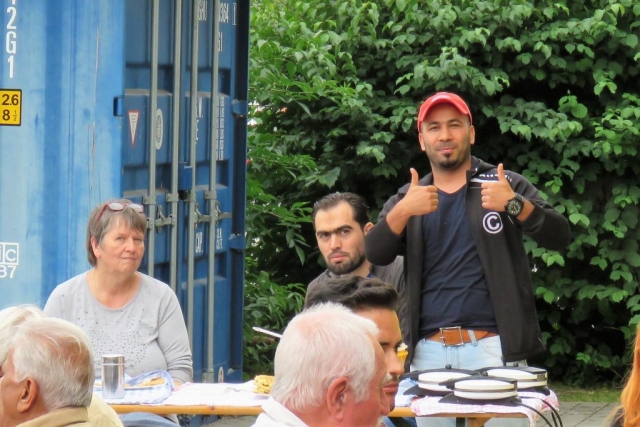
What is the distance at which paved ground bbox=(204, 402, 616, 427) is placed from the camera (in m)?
7.70

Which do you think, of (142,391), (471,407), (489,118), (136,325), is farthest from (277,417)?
(489,118)

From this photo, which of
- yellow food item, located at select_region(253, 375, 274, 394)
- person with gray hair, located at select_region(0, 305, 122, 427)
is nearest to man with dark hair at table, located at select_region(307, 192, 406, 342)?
yellow food item, located at select_region(253, 375, 274, 394)

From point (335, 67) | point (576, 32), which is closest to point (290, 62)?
point (335, 67)

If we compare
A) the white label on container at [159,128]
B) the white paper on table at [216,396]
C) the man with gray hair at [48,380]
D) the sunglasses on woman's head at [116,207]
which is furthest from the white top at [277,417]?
the white label on container at [159,128]

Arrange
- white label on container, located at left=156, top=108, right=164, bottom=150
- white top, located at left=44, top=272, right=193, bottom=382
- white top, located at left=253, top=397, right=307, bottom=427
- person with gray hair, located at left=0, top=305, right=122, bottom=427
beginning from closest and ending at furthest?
1. white top, located at left=253, top=397, right=307, bottom=427
2. person with gray hair, located at left=0, top=305, right=122, bottom=427
3. white top, located at left=44, top=272, right=193, bottom=382
4. white label on container, located at left=156, top=108, right=164, bottom=150

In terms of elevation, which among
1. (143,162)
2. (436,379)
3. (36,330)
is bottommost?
(436,379)

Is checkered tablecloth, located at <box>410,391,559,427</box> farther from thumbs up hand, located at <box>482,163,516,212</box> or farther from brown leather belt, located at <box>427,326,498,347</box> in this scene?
thumbs up hand, located at <box>482,163,516,212</box>

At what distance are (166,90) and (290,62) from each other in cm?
228

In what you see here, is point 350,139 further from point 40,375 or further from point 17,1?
point 40,375

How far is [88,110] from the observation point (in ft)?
19.5

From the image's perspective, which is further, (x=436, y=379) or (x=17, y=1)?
(x=17, y=1)

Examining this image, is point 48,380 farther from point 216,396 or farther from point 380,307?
point 216,396

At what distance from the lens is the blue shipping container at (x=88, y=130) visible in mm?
5926

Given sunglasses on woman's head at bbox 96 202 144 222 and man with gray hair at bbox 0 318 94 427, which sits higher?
sunglasses on woman's head at bbox 96 202 144 222
